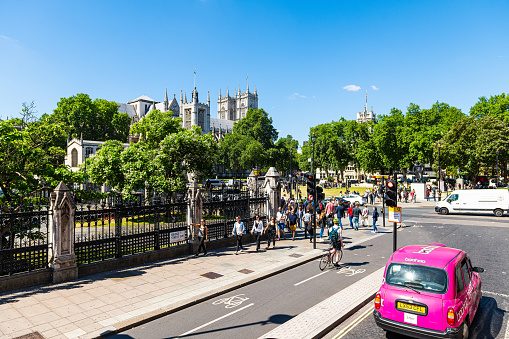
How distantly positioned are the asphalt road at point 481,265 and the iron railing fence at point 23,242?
8.92 meters

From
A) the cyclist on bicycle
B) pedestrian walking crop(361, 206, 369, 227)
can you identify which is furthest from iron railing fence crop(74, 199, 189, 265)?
pedestrian walking crop(361, 206, 369, 227)

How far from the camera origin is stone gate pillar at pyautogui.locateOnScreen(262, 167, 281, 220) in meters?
19.3

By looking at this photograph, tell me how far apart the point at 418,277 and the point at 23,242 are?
11234 millimetres

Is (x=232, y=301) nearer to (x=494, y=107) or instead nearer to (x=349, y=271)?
(x=349, y=271)

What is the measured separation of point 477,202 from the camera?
27781 mm

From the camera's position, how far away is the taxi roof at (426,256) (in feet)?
21.6

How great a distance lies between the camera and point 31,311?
316 inches

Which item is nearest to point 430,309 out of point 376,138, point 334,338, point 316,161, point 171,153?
point 334,338

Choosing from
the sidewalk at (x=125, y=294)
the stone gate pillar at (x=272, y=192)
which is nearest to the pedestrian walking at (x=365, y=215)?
the stone gate pillar at (x=272, y=192)

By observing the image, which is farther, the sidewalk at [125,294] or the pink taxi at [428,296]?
the sidewalk at [125,294]

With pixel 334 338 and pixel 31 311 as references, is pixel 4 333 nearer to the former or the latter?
pixel 31 311

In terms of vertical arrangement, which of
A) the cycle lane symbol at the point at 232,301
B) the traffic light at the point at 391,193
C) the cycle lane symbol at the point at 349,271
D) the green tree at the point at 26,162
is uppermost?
the green tree at the point at 26,162

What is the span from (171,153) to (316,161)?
60.2 m

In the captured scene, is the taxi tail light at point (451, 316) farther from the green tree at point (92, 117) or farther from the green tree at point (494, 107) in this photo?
the green tree at point (92, 117)
